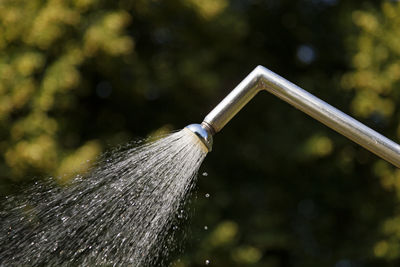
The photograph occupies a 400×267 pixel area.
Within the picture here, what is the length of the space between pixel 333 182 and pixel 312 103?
449 cm

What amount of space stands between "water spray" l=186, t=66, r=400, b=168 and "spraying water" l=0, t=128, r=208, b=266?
0.15 meters

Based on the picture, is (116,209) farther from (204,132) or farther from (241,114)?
(241,114)

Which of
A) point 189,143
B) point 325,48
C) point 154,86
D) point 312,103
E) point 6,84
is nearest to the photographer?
point 312,103

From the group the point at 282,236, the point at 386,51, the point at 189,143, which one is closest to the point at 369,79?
the point at 386,51

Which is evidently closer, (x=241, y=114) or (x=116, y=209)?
(x=116, y=209)

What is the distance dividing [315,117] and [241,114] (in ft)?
14.3

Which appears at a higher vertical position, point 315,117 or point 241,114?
point 315,117

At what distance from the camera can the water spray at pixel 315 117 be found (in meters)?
1.67

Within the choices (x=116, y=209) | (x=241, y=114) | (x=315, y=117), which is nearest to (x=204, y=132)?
(x=315, y=117)

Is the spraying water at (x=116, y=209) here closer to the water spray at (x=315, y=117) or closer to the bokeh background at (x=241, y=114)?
the water spray at (x=315, y=117)

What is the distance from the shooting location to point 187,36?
5.46 metres

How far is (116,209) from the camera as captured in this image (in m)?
2.56

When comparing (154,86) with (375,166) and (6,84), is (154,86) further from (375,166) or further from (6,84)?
(375,166)

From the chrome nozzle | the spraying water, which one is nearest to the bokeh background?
the spraying water
